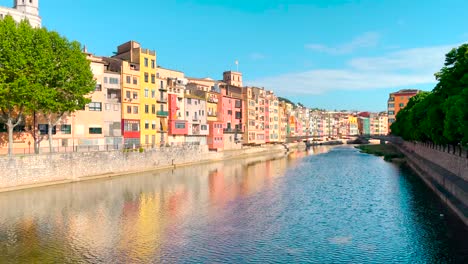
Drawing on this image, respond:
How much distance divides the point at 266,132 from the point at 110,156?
92945 millimetres

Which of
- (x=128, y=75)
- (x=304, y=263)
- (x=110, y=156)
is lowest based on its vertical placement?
(x=304, y=263)

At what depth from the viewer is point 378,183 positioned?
60219 millimetres

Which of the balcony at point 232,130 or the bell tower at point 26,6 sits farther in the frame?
the bell tower at point 26,6

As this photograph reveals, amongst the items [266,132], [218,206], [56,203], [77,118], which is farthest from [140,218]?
[266,132]

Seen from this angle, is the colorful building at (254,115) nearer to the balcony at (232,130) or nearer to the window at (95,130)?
the balcony at (232,130)

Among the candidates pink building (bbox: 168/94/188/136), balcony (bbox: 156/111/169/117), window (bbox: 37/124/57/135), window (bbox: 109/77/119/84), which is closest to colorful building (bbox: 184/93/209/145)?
pink building (bbox: 168/94/188/136)

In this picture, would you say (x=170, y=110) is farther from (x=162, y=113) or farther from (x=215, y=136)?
(x=215, y=136)

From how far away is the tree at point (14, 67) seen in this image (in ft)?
174

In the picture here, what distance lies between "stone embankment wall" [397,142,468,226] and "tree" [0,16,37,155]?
169 ft

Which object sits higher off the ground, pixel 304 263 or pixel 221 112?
A: pixel 221 112

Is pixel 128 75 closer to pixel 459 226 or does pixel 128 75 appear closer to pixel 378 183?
pixel 378 183

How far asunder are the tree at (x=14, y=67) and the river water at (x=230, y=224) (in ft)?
39.7

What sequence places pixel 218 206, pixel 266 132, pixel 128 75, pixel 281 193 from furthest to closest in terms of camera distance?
pixel 266 132 → pixel 128 75 → pixel 281 193 → pixel 218 206

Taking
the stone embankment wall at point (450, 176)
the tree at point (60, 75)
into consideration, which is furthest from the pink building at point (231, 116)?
the stone embankment wall at point (450, 176)
